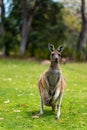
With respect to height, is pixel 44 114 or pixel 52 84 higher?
pixel 52 84

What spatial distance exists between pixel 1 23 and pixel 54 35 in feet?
14.0

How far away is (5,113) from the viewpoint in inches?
298

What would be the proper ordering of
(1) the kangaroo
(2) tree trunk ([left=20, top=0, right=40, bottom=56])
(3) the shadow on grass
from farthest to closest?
1. (2) tree trunk ([left=20, top=0, right=40, bottom=56])
2. (3) the shadow on grass
3. (1) the kangaroo

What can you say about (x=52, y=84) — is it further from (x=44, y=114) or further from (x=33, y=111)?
(x=33, y=111)

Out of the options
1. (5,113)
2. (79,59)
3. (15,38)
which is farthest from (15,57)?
(5,113)

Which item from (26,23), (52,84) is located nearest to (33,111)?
(52,84)

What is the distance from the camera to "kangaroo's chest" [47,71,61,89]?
7.19 metres

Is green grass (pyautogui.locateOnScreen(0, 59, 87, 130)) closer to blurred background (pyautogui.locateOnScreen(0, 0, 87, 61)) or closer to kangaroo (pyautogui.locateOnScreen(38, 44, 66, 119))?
kangaroo (pyautogui.locateOnScreen(38, 44, 66, 119))

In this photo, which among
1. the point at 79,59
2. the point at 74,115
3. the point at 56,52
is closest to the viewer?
the point at 56,52

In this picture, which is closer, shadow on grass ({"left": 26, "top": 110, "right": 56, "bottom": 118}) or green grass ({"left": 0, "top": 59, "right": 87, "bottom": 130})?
green grass ({"left": 0, "top": 59, "right": 87, "bottom": 130})

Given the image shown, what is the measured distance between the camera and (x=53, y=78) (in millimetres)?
7188

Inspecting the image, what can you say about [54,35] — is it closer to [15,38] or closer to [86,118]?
[15,38]

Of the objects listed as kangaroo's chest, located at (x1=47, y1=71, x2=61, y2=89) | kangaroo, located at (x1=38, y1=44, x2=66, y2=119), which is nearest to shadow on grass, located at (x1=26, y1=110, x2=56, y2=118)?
kangaroo, located at (x1=38, y1=44, x2=66, y2=119)

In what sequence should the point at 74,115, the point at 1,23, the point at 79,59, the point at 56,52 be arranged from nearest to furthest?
the point at 56,52
the point at 74,115
the point at 79,59
the point at 1,23
